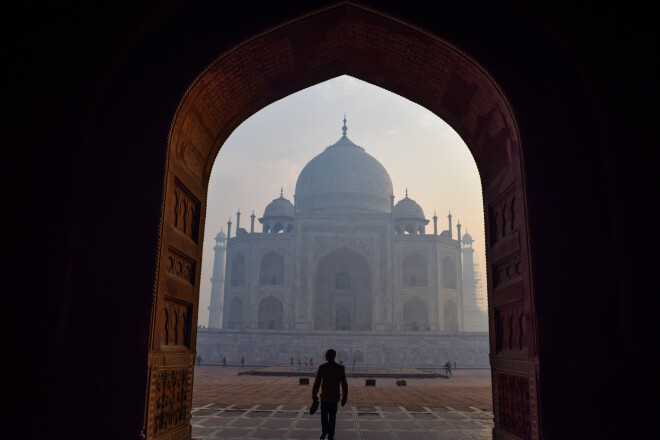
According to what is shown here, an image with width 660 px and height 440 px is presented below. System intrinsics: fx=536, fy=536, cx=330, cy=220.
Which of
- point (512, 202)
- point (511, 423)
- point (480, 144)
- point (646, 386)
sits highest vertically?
point (480, 144)

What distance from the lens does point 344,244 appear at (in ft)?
101

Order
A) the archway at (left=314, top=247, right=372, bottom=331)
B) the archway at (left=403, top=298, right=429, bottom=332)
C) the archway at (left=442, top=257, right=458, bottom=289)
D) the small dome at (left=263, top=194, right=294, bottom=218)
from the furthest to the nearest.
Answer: the small dome at (left=263, top=194, right=294, bottom=218), the archway at (left=442, top=257, right=458, bottom=289), the archway at (left=403, top=298, right=429, bottom=332), the archway at (left=314, top=247, right=372, bottom=331)

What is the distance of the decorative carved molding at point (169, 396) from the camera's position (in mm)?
3939

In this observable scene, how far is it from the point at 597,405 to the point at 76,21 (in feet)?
15.8

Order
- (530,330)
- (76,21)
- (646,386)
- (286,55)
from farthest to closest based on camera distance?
(286,55)
(76,21)
(530,330)
(646,386)

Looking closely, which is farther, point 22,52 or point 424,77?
point 424,77

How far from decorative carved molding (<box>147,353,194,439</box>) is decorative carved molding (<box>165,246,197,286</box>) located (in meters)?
0.67

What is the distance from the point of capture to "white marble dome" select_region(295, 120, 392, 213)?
3528 cm

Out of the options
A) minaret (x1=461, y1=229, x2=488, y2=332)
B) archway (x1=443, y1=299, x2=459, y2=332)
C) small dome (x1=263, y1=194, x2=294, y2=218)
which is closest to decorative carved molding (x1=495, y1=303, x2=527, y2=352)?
archway (x1=443, y1=299, x2=459, y2=332)

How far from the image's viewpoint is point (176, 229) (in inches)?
177

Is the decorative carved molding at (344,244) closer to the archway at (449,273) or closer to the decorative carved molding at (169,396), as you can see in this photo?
the archway at (449,273)

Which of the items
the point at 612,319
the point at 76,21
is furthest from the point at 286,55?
the point at 612,319

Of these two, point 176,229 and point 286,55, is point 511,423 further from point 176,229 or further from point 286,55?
point 286,55

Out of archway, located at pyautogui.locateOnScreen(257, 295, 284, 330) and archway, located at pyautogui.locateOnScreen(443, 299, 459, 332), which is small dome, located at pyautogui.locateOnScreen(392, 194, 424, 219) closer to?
archway, located at pyautogui.locateOnScreen(443, 299, 459, 332)
